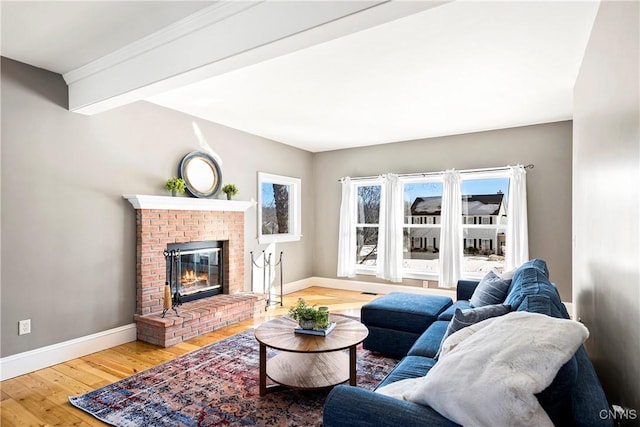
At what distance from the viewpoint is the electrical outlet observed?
3004 mm

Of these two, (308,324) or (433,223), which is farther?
(433,223)

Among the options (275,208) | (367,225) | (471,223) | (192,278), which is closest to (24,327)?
(192,278)

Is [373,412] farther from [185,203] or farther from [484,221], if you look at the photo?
[484,221]

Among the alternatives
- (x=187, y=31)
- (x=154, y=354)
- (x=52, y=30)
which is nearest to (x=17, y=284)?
(x=154, y=354)

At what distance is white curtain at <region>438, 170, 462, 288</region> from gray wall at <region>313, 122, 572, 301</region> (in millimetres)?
339

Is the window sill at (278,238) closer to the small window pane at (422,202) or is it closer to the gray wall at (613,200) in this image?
the small window pane at (422,202)

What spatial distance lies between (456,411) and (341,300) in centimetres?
450

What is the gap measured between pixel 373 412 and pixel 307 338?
1.38m

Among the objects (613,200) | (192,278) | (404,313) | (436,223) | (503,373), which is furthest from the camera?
(436,223)

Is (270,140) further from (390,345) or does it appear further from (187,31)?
(390,345)

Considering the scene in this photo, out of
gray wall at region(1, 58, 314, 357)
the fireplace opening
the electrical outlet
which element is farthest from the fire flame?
the electrical outlet

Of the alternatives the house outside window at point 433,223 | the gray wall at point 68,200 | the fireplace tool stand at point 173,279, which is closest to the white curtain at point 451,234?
the house outside window at point 433,223

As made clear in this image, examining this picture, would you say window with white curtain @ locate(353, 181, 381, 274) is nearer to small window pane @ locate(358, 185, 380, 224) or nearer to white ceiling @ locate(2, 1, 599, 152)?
small window pane @ locate(358, 185, 380, 224)

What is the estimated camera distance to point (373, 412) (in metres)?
1.27
